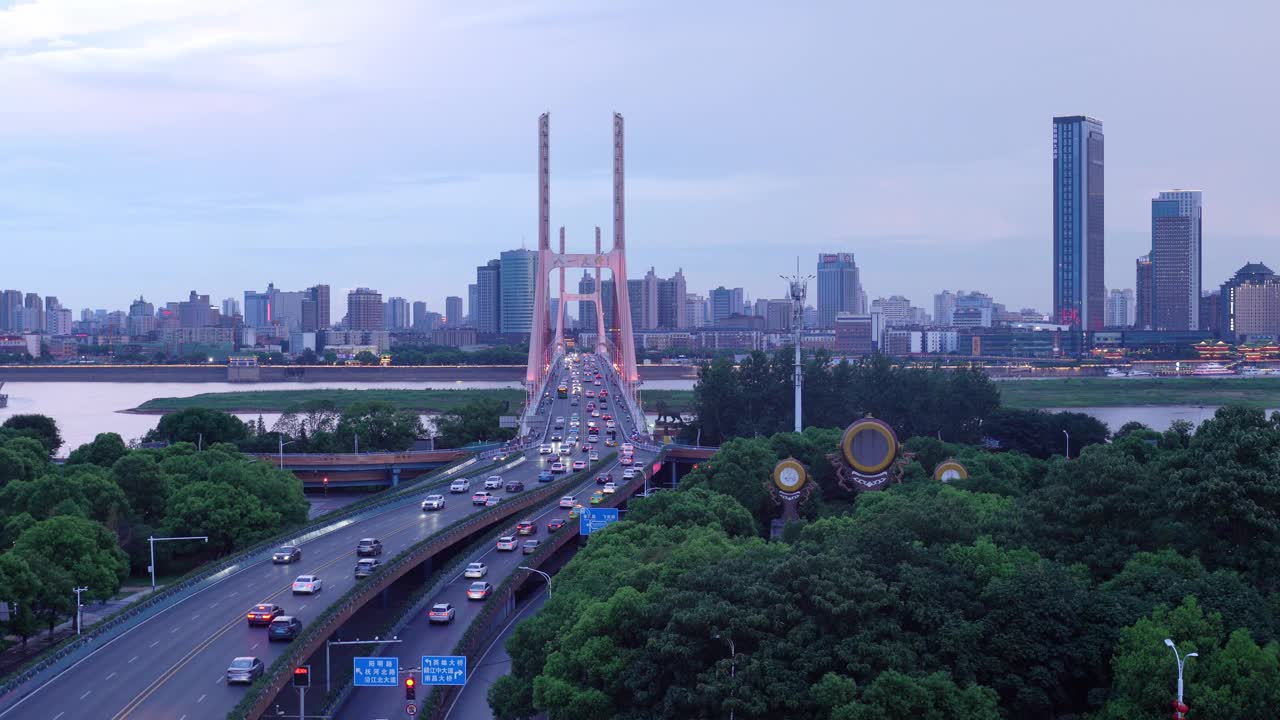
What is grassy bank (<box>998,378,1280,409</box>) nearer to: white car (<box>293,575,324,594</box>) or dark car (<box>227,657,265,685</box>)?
white car (<box>293,575,324,594</box>)

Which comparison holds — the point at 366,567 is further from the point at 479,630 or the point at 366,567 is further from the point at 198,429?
the point at 198,429

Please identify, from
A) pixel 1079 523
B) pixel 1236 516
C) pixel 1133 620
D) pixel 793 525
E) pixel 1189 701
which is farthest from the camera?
pixel 793 525

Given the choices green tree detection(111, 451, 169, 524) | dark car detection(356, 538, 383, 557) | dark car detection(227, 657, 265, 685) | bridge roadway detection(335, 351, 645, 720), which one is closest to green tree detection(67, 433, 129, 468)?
green tree detection(111, 451, 169, 524)

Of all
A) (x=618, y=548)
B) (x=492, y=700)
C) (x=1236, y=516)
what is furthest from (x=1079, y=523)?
(x=492, y=700)

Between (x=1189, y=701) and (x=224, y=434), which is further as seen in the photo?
(x=224, y=434)

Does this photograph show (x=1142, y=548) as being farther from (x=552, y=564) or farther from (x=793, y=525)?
(x=552, y=564)
